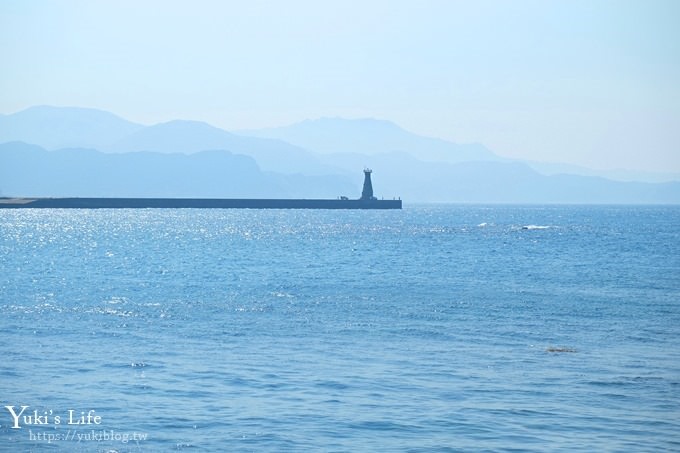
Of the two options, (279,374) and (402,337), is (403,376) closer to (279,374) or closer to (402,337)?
(279,374)

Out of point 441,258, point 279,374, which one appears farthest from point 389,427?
point 441,258

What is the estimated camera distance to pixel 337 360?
2808cm

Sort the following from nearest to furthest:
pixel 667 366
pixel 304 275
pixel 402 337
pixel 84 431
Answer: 1. pixel 84 431
2. pixel 667 366
3. pixel 402 337
4. pixel 304 275

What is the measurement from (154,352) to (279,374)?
5168mm

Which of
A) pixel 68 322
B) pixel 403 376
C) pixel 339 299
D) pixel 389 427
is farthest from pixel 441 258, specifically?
pixel 389 427

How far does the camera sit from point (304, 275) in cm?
5878

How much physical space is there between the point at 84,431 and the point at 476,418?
8.95 m

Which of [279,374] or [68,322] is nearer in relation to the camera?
[279,374]

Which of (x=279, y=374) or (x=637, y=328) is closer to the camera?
(x=279, y=374)

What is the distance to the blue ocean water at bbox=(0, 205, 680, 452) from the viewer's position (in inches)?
808

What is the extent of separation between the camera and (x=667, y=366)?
93.8ft

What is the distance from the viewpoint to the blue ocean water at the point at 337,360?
67.3 ft

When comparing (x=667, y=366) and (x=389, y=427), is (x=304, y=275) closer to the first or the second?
(x=667, y=366)

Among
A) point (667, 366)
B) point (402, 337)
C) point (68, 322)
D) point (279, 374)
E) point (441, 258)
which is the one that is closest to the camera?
point (279, 374)
